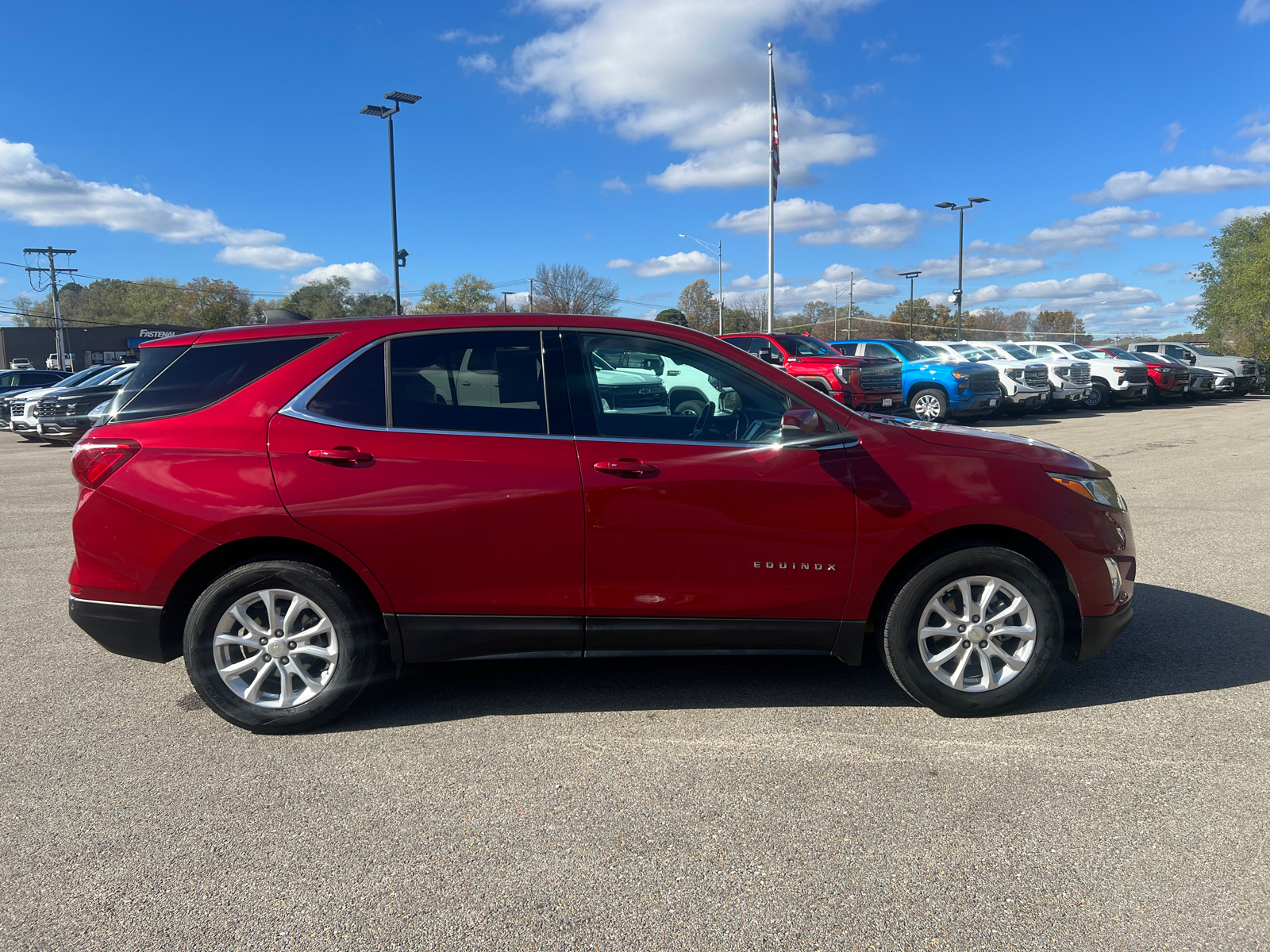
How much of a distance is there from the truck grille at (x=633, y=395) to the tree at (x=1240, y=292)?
50275 mm

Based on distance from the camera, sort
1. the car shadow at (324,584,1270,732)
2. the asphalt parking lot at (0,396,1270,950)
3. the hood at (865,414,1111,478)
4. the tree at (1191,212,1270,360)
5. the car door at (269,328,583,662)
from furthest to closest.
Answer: the tree at (1191,212,1270,360) < the car shadow at (324,584,1270,732) < the hood at (865,414,1111,478) < the car door at (269,328,583,662) < the asphalt parking lot at (0,396,1270,950)

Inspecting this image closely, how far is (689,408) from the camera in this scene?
3.72 metres

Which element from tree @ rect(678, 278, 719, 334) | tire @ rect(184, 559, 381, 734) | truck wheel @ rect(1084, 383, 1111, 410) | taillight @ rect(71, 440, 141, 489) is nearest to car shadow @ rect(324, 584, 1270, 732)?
tire @ rect(184, 559, 381, 734)

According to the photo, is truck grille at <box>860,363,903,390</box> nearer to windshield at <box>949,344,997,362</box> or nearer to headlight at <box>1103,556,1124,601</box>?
windshield at <box>949,344,997,362</box>

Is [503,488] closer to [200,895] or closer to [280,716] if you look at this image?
[280,716]

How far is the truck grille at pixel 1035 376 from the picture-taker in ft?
69.1

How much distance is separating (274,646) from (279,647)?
24mm

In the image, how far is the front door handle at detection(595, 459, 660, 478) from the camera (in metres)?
3.53

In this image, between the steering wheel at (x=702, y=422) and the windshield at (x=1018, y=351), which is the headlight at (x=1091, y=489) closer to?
the steering wheel at (x=702, y=422)

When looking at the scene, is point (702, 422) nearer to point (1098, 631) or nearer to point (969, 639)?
point (969, 639)

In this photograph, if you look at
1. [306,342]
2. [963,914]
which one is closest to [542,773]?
[963,914]

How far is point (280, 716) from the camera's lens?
3.65 m

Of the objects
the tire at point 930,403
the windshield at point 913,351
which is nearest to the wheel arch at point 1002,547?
the tire at point 930,403

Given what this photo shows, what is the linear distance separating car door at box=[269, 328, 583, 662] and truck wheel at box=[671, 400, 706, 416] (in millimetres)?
487
